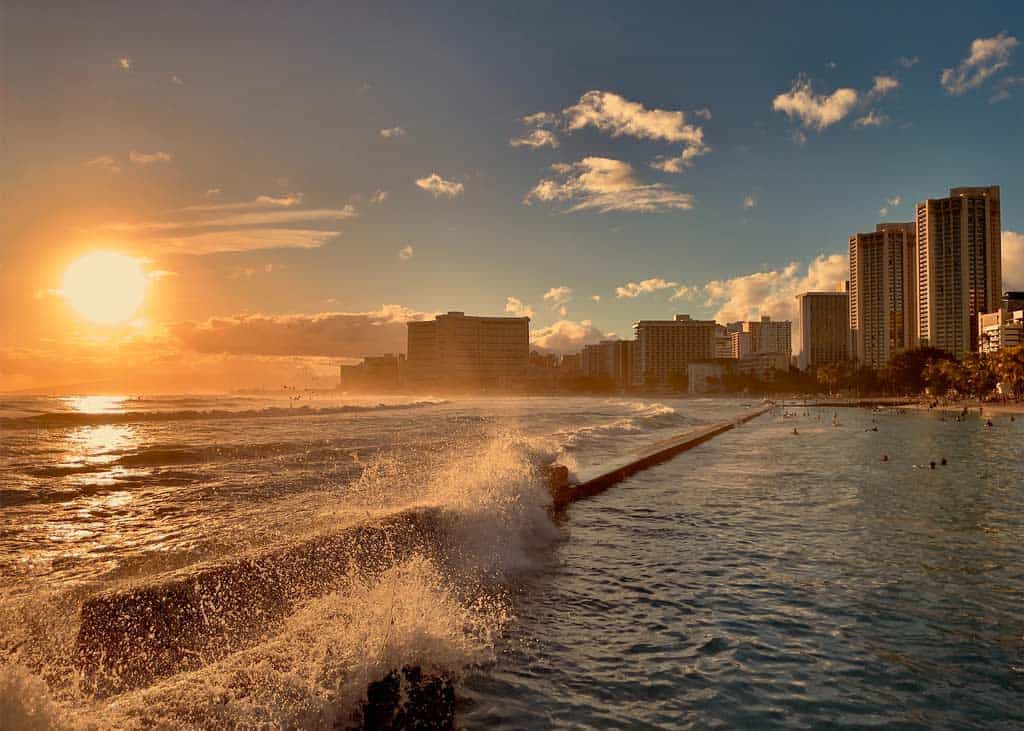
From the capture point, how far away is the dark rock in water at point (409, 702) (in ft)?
14.3

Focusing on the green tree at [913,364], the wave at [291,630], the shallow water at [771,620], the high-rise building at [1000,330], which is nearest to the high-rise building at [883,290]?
the high-rise building at [1000,330]

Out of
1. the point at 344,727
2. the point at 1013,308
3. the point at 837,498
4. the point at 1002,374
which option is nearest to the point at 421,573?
the point at 344,727

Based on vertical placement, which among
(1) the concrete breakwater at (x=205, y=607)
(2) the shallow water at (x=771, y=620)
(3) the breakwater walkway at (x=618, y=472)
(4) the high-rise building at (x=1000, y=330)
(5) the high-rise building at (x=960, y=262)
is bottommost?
(3) the breakwater walkway at (x=618, y=472)

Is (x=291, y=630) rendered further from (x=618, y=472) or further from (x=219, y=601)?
(x=618, y=472)

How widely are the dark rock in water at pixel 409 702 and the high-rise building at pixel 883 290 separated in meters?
197

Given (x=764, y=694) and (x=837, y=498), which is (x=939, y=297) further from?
(x=764, y=694)

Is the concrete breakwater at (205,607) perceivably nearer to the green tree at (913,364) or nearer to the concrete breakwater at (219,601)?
the concrete breakwater at (219,601)

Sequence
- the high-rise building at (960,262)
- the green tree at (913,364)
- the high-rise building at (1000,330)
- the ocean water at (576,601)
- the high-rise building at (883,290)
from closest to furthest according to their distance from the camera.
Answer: the ocean water at (576,601)
the green tree at (913,364)
the high-rise building at (1000,330)
the high-rise building at (960,262)
the high-rise building at (883,290)

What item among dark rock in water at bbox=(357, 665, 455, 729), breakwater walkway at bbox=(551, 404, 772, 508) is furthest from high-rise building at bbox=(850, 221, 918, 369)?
dark rock in water at bbox=(357, 665, 455, 729)

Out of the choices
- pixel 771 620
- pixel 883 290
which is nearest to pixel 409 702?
pixel 771 620

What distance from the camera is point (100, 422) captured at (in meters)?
42.4

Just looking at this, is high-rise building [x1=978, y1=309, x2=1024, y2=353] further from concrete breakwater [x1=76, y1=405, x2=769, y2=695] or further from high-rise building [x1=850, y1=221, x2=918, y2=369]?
concrete breakwater [x1=76, y1=405, x2=769, y2=695]

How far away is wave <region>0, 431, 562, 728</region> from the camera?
427 cm

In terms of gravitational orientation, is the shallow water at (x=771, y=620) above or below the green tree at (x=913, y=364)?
below
